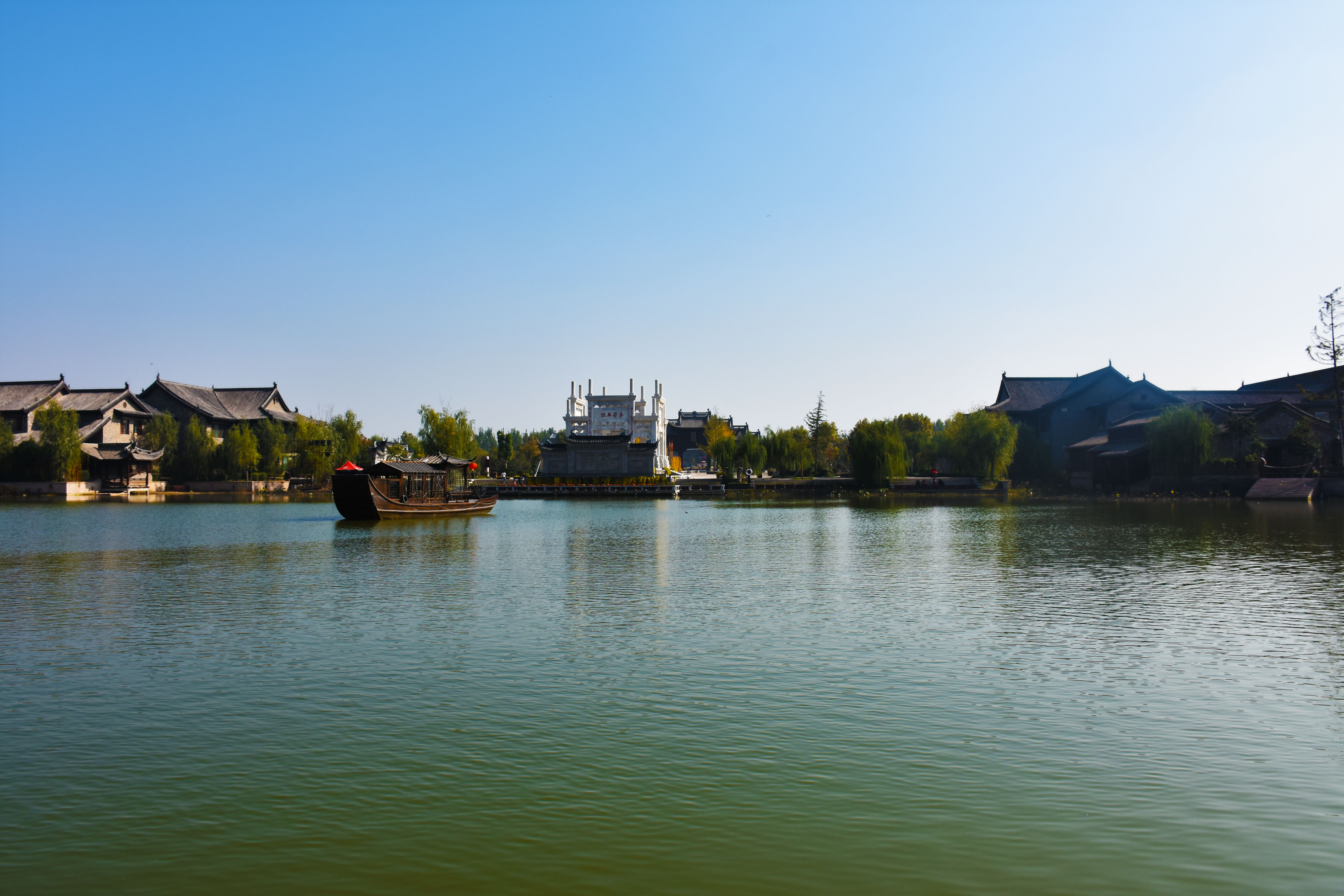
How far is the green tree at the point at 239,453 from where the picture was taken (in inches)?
3014

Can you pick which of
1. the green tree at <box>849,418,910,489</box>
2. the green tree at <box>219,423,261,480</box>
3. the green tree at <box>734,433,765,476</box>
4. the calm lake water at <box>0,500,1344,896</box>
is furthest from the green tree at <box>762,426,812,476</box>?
the calm lake water at <box>0,500,1344,896</box>

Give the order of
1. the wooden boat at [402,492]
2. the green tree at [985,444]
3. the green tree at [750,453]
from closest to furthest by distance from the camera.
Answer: the wooden boat at [402,492] → the green tree at [985,444] → the green tree at [750,453]

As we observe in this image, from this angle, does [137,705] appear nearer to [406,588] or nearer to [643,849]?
[643,849]

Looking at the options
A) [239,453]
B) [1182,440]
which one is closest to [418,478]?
Answer: [239,453]

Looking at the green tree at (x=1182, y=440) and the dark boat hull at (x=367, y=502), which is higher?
Result: the green tree at (x=1182, y=440)

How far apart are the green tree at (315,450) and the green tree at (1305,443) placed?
2793 inches

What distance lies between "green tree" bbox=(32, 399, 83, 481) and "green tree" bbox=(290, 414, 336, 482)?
53.9 feet

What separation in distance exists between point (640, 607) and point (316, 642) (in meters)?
6.01

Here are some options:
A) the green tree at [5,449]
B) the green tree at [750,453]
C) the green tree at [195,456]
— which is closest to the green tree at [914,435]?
the green tree at [750,453]

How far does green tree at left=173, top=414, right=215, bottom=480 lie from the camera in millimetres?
77375

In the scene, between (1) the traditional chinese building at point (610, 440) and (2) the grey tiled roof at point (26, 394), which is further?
(1) the traditional chinese building at point (610, 440)

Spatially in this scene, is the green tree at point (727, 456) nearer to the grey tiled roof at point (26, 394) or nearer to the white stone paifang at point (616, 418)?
the white stone paifang at point (616, 418)

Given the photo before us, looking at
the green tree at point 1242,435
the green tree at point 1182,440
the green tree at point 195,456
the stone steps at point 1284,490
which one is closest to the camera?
the stone steps at point 1284,490

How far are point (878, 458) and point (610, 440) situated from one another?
27.9 meters
